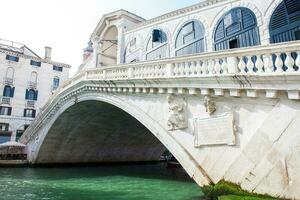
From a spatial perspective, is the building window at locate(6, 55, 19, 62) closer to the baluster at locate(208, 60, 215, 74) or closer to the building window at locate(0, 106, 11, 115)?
the building window at locate(0, 106, 11, 115)

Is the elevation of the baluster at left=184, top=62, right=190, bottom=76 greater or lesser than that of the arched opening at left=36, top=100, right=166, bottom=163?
greater

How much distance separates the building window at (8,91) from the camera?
32.6 m

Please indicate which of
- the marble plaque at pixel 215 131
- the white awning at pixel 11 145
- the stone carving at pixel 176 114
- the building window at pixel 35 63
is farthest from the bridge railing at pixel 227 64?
the building window at pixel 35 63

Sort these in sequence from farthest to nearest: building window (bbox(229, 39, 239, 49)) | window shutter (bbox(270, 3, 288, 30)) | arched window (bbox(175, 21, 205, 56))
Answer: arched window (bbox(175, 21, 205, 56)) → building window (bbox(229, 39, 239, 49)) → window shutter (bbox(270, 3, 288, 30))

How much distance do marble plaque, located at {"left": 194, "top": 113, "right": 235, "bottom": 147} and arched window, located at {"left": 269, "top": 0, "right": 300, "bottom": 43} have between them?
4.00 metres

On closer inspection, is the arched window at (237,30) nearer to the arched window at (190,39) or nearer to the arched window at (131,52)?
the arched window at (190,39)

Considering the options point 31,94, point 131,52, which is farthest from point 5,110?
point 131,52

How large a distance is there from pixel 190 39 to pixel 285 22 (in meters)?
4.57

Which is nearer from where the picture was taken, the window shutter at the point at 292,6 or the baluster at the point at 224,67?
the baluster at the point at 224,67

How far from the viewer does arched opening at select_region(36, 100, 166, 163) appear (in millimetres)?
19828

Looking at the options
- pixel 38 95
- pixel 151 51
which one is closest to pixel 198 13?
pixel 151 51

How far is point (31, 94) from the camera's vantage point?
34688mm

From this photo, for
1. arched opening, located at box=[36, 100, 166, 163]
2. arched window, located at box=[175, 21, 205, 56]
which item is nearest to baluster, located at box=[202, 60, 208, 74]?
arched window, located at box=[175, 21, 205, 56]

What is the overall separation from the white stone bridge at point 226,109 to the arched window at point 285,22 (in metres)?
2.02
